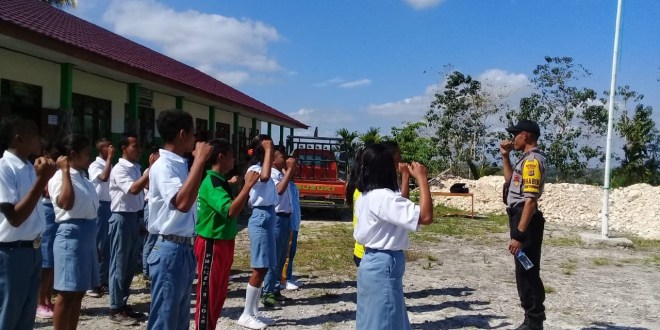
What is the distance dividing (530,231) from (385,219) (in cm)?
222

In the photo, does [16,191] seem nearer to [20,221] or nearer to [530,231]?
[20,221]

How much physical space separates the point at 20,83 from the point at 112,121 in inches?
122

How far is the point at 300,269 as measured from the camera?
780 cm

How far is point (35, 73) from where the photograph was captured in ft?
30.8

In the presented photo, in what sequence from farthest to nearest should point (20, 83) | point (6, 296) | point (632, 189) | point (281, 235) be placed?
point (632, 189)
point (20, 83)
point (281, 235)
point (6, 296)

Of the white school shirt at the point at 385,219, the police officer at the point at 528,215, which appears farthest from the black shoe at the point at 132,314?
the police officer at the point at 528,215

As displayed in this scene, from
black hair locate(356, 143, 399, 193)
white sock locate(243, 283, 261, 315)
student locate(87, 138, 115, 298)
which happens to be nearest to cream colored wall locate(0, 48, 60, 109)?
student locate(87, 138, 115, 298)

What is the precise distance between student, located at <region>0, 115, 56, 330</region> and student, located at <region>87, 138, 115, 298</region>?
2.07 metres

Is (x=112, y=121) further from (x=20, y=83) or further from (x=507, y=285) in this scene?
(x=507, y=285)

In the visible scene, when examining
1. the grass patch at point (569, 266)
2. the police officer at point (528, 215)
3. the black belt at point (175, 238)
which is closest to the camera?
the black belt at point (175, 238)

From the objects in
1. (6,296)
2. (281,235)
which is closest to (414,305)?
(281,235)

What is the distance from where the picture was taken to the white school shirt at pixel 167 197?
3.09 metres

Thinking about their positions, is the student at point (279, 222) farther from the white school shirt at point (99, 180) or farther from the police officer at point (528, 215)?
the police officer at point (528, 215)

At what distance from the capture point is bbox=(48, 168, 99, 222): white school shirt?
154 inches
